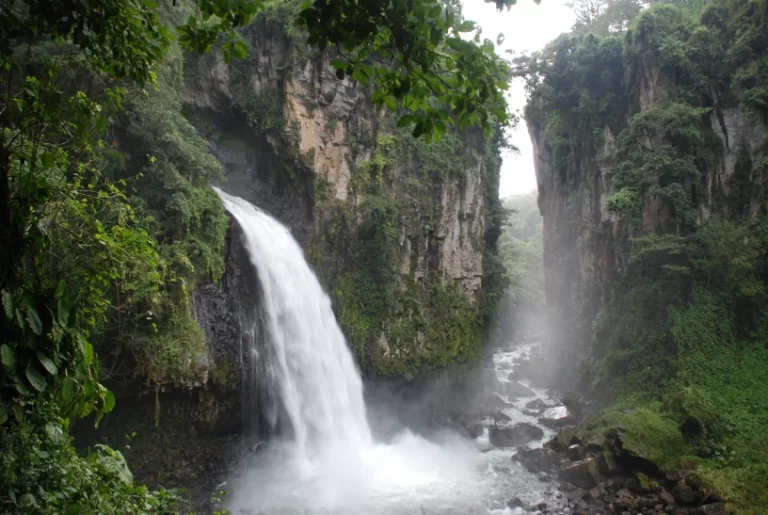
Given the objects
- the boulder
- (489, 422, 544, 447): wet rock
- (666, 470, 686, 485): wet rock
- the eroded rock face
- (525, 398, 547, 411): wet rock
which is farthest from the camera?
(525, 398, 547, 411): wet rock

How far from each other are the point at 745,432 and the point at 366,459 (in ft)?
29.2

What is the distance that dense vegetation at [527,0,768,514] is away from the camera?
13172 mm

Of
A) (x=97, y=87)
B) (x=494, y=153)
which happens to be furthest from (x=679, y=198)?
(x=97, y=87)

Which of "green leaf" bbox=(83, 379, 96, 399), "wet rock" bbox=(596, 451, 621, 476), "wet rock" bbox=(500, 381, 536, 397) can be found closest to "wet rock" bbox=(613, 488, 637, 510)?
"wet rock" bbox=(596, 451, 621, 476)


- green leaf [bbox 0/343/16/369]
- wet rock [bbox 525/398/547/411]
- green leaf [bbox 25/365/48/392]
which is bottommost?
wet rock [bbox 525/398/547/411]

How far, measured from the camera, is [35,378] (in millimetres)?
2352

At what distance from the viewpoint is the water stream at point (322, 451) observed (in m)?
10.9

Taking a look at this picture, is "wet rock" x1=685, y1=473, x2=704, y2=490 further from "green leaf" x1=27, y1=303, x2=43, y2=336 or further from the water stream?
"green leaf" x1=27, y1=303, x2=43, y2=336

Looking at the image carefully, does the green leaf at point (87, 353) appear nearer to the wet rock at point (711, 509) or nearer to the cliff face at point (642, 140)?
the wet rock at point (711, 509)

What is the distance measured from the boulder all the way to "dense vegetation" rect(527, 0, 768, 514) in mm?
1360

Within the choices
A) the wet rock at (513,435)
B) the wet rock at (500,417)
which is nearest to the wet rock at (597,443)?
the wet rock at (513,435)

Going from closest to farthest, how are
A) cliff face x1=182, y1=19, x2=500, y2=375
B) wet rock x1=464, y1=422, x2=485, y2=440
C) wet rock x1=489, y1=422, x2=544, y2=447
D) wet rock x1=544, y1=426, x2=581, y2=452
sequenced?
wet rock x1=544, y1=426, x2=581, y2=452 < cliff face x1=182, y1=19, x2=500, y2=375 < wet rock x1=489, y1=422, x2=544, y2=447 < wet rock x1=464, y1=422, x2=485, y2=440

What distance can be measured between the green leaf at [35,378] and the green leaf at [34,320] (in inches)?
6.7

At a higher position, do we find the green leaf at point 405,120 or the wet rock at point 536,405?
the green leaf at point 405,120
